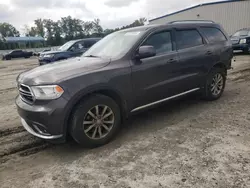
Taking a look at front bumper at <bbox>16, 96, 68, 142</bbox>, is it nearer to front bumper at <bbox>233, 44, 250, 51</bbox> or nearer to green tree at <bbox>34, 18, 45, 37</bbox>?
front bumper at <bbox>233, 44, 250, 51</bbox>

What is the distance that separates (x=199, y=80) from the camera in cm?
491

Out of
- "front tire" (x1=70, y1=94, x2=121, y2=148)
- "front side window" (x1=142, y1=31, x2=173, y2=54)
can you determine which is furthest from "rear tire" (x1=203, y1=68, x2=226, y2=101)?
"front tire" (x1=70, y1=94, x2=121, y2=148)

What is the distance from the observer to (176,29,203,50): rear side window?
457 cm

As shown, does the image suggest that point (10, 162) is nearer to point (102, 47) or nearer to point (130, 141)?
point (130, 141)

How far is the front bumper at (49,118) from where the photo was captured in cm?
311

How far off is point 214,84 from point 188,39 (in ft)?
4.36

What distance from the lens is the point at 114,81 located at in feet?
11.8

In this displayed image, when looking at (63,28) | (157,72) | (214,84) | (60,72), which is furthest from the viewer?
(63,28)

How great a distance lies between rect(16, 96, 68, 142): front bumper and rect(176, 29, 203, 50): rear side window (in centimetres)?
260

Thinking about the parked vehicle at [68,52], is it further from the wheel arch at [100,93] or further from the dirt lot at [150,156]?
the wheel arch at [100,93]

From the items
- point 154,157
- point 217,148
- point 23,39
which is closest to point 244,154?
point 217,148

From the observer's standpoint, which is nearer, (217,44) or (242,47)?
(217,44)

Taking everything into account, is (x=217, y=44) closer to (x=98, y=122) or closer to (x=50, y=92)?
(x=98, y=122)

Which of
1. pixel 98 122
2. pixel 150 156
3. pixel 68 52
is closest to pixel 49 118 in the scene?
pixel 98 122
